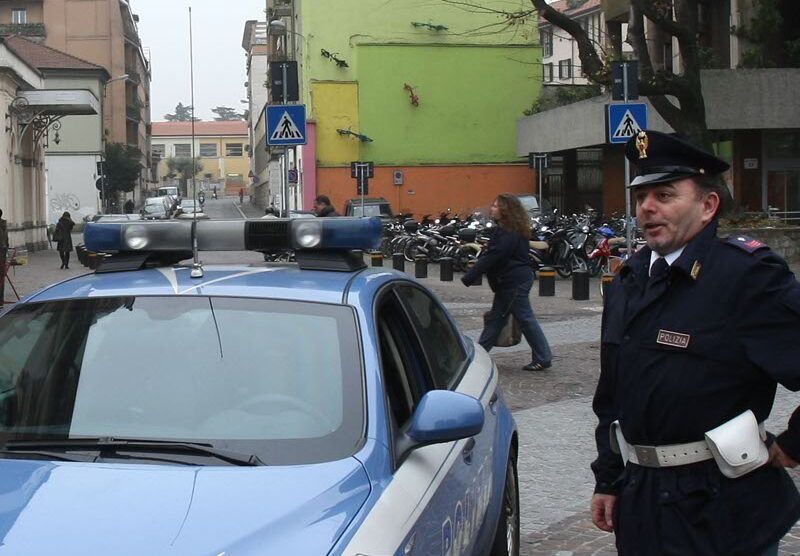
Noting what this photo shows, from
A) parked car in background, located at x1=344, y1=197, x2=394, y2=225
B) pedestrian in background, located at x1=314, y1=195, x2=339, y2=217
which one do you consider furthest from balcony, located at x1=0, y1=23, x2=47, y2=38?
pedestrian in background, located at x1=314, y1=195, x2=339, y2=217

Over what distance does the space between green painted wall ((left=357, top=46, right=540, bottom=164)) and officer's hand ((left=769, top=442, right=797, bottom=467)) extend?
46558 mm

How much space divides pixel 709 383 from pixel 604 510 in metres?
0.59

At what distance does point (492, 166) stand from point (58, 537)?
47.4m

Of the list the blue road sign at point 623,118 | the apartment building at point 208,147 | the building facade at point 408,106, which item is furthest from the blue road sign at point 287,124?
the building facade at point 408,106

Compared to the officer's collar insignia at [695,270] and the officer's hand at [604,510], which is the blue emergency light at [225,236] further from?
the officer's collar insignia at [695,270]

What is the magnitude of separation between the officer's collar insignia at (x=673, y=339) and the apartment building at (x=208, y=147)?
300cm

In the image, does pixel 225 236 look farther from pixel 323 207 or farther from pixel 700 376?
pixel 323 207

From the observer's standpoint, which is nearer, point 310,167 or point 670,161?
point 670,161

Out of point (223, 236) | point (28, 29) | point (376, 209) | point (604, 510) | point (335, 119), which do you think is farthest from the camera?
point (28, 29)

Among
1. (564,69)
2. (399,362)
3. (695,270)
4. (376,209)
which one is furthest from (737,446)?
(564,69)

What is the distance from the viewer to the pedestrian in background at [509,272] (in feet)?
37.8

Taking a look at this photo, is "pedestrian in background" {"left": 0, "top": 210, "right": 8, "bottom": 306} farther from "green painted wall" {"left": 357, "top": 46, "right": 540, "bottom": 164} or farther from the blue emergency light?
"green painted wall" {"left": 357, "top": 46, "right": 540, "bottom": 164}

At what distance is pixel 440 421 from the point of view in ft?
12.1

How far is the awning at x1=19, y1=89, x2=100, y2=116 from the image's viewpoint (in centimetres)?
4175
